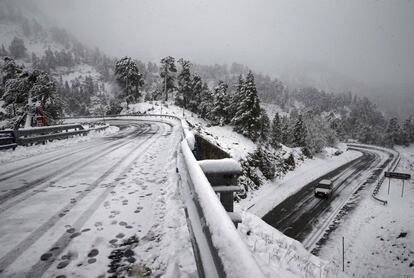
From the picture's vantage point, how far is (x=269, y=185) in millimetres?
29609

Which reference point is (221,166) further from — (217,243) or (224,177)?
(217,243)

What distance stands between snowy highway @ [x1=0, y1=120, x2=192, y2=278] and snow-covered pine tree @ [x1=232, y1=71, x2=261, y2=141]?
117 feet

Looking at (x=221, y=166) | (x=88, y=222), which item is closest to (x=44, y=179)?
(x=88, y=222)

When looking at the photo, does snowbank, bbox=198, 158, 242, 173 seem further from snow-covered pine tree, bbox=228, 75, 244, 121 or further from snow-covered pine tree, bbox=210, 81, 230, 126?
snow-covered pine tree, bbox=210, 81, 230, 126

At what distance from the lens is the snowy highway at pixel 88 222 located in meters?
2.87

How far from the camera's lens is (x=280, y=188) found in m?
29.7

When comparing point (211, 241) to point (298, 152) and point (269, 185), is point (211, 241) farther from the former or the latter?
point (298, 152)

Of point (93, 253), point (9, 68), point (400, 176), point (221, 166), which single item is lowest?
point (400, 176)

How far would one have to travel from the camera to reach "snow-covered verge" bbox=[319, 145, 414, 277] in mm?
15078

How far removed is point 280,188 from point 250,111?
1654 cm

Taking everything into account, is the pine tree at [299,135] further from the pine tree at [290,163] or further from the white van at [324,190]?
the white van at [324,190]

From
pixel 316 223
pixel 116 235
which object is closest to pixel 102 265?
pixel 116 235

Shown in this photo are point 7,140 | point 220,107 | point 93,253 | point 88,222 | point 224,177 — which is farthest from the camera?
point 220,107

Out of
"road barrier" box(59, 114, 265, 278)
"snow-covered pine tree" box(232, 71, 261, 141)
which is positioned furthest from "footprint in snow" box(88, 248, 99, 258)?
"snow-covered pine tree" box(232, 71, 261, 141)
